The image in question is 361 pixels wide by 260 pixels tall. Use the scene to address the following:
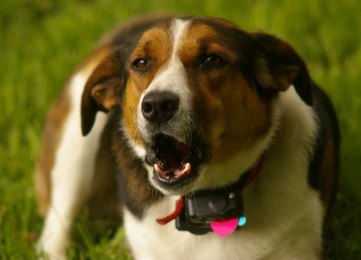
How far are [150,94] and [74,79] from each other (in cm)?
174

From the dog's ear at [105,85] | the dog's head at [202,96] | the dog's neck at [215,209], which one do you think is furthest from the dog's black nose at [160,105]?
the dog's ear at [105,85]

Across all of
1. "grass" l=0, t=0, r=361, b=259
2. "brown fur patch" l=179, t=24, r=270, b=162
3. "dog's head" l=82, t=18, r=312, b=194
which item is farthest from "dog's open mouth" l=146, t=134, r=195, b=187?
"grass" l=0, t=0, r=361, b=259

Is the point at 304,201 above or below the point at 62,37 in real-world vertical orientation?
above

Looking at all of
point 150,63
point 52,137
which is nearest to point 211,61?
point 150,63

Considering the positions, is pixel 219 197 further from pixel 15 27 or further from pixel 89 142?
pixel 15 27

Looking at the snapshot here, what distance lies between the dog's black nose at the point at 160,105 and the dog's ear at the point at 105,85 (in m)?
0.69

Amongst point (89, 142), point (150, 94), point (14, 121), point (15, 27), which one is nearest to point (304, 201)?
point (150, 94)

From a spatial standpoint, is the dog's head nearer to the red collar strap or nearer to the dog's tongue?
the red collar strap

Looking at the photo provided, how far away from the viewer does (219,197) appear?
351 centimetres

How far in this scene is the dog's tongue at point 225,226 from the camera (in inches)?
137

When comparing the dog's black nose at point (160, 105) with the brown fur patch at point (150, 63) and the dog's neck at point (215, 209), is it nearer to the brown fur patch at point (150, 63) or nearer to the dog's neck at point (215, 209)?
the brown fur patch at point (150, 63)

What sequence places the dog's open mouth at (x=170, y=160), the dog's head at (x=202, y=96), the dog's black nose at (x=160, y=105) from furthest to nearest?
the dog's open mouth at (x=170, y=160) → the dog's head at (x=202, y=96) → the dog's black nose at (x=160, y=105)

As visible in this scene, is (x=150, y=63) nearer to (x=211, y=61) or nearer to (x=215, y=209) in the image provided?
(x=211, y=61)

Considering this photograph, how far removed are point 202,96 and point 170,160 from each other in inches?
12.3
